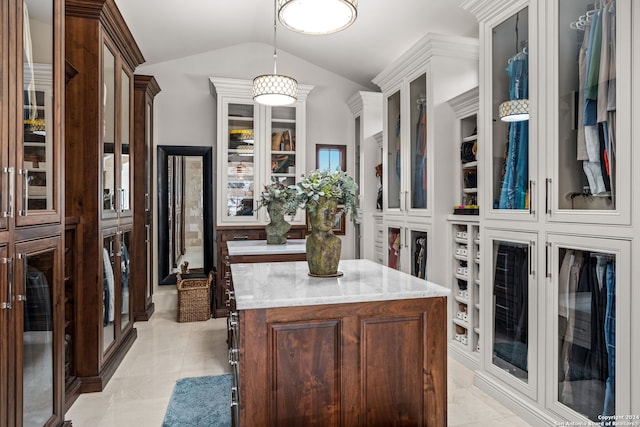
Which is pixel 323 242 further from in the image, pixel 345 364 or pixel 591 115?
pixel 591 115

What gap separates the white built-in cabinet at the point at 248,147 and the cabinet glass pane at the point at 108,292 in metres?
1.70

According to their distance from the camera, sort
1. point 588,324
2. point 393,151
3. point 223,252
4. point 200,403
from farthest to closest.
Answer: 1. point 223,252
2. point 393,151
3. point 200,403
4. point 588,324

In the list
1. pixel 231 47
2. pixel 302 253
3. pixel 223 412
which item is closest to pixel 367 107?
pixel 231 47

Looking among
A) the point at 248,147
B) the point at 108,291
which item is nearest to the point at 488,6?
the point at 248,147

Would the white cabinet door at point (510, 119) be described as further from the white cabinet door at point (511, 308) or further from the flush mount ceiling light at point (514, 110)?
the white cabinet door at point (511, 308)

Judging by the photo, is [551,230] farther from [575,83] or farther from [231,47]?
[231,47]

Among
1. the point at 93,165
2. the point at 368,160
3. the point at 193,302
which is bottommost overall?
the point at 193,302

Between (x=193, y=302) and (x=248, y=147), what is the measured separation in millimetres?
1872

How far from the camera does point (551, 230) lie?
2145 mm

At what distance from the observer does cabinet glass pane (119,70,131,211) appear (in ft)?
10.6

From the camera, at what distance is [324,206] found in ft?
6.18

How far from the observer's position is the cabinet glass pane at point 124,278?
3318 millimetres

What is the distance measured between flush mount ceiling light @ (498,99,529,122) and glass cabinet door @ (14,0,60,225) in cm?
246

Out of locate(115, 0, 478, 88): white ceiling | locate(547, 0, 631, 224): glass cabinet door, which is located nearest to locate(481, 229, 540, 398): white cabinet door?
locate(547, 0, 631, 224): glass cabinet door
